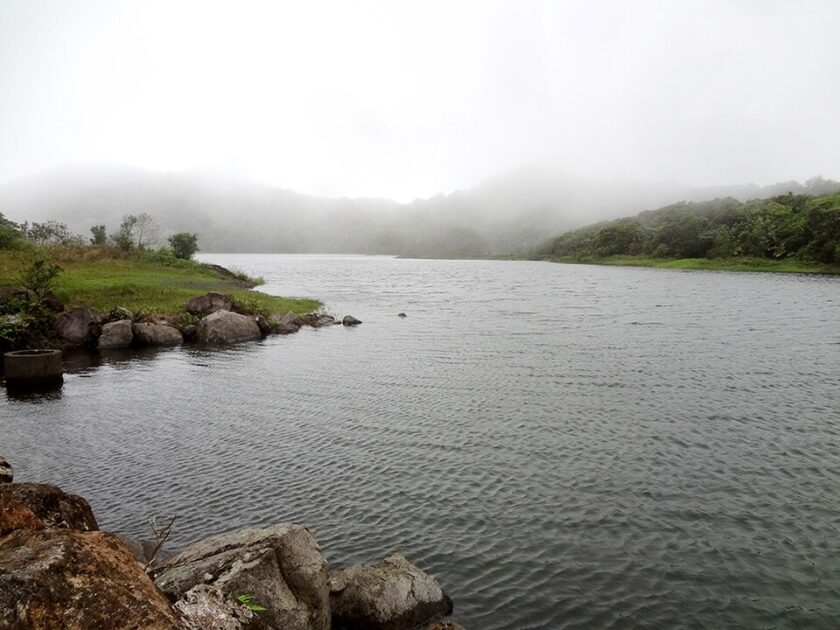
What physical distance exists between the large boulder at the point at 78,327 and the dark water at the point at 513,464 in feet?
23.5

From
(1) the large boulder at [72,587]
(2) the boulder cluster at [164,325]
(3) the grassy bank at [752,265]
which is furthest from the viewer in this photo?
(3) the grassy bank at [752,265]

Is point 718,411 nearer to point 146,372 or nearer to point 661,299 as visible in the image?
point 146,372

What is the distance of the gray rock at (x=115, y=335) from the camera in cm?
4791

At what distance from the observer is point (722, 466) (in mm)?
21047

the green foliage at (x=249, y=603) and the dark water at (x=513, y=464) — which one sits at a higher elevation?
the green foliage at (x=249, y=603)

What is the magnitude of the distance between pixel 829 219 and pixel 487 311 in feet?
446

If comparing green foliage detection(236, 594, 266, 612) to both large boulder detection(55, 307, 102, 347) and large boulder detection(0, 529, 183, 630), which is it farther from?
large boulder detection(55, 307, 102, 347)

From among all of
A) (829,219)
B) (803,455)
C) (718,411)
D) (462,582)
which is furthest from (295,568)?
(829,219)

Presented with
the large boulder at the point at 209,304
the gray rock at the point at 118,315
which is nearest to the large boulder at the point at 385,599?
the gray rock at the point at 118,315

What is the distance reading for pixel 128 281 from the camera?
65.6 metres

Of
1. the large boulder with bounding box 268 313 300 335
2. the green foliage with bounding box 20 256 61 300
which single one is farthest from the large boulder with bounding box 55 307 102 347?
the large boulder with bounding box 268 313 300 335

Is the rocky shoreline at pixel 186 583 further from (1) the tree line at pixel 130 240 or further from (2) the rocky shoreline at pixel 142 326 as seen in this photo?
(1) the tree line at pixel 130 240

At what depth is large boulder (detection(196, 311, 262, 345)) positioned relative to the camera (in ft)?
173

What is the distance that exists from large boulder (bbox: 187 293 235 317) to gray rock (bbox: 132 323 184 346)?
5.71 meters
